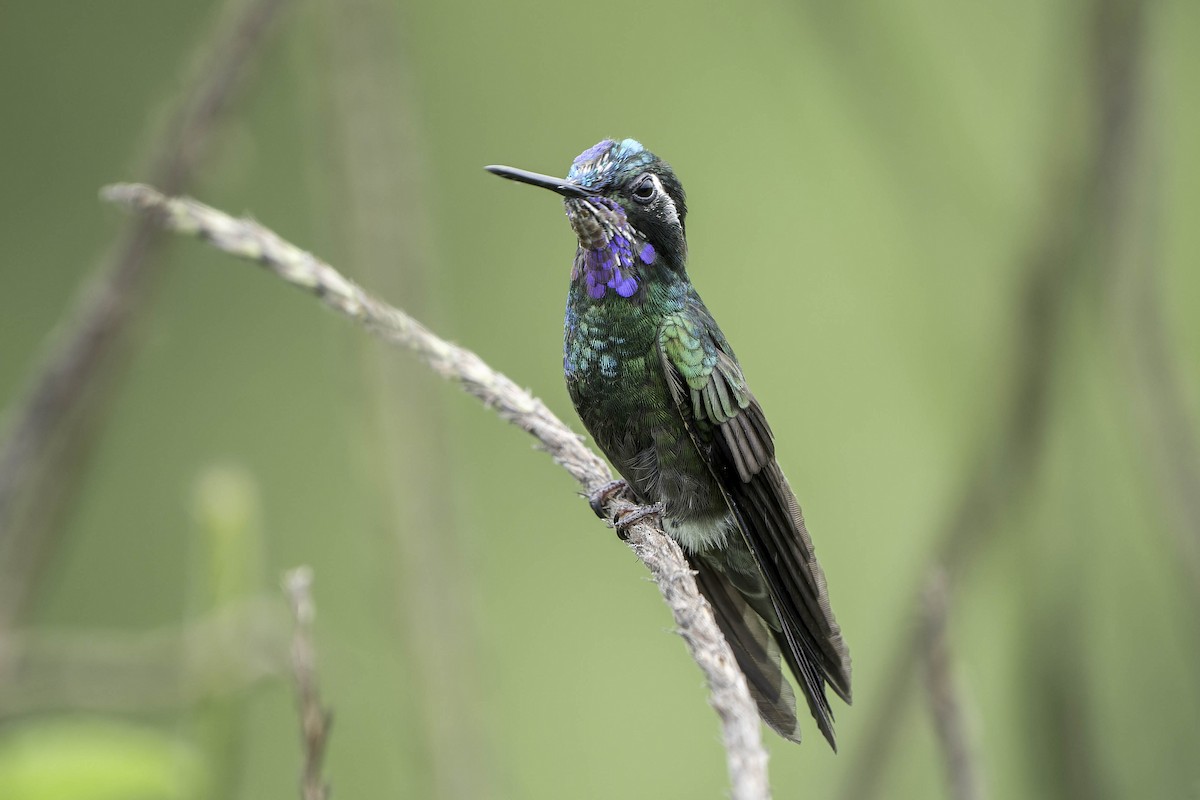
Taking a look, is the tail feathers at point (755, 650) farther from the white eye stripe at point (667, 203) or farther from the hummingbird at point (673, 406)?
the white eye stripe at point (667, 203)

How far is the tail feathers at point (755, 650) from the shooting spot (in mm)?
2238

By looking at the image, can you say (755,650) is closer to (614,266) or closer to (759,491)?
(759,491)

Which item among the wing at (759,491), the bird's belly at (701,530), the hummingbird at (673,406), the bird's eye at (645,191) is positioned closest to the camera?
the wing at (759,491)

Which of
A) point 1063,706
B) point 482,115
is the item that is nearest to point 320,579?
point 482,115

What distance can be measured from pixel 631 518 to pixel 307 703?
1.10 m

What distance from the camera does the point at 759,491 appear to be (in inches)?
84.4

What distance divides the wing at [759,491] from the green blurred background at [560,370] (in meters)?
0.42

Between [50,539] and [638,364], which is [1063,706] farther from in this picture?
[50,539]

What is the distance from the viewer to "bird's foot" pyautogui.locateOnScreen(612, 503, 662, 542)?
2.34 meters

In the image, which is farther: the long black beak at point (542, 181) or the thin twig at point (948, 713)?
the long black beak at point (542, 181)

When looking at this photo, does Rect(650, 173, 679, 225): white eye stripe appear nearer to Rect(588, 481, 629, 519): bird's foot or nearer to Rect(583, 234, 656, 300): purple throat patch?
Rect(583, 234, 656, 300): purple throat patch

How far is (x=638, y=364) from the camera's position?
2367 mm

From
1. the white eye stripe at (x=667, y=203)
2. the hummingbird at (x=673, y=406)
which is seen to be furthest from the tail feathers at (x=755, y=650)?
the white eye stripe at (x=667, y=203)

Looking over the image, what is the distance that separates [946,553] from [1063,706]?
1.16ft
